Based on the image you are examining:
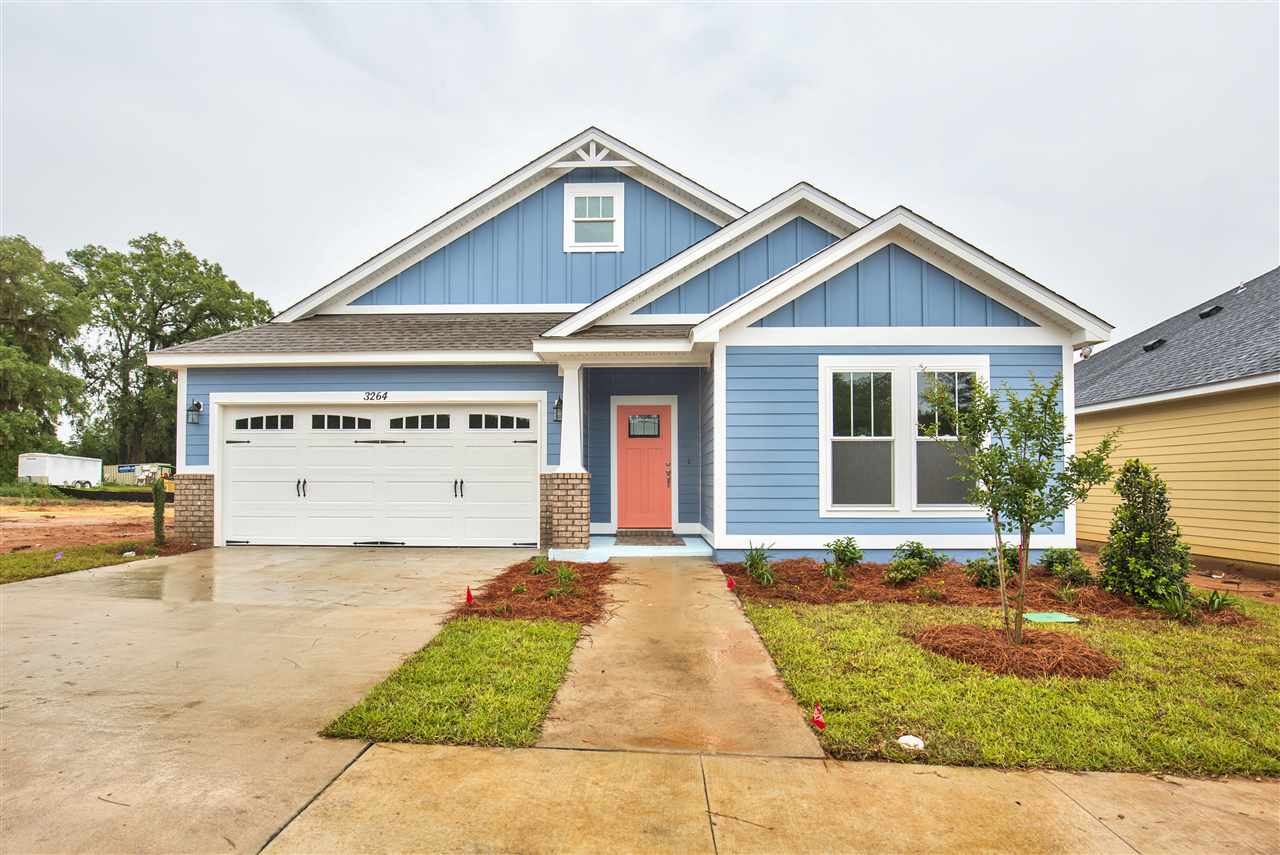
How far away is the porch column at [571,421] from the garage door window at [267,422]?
4.78 metres

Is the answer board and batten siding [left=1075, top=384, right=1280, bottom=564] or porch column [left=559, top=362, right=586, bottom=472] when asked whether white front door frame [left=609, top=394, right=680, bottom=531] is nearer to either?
porch column [left=559, top=362, right=586, bottom=472]

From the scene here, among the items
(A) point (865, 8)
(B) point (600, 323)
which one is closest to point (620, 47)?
(A) point (865, 8)

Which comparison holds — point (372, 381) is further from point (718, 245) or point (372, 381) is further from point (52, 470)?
point (52, 470)

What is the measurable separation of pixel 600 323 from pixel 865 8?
8.59m

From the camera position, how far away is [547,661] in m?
4.74

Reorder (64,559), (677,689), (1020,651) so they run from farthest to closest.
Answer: (64,559) → (1020,651) → (677,689)

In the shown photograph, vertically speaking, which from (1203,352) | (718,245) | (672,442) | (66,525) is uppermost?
(718,245)

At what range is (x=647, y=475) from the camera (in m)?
11.8

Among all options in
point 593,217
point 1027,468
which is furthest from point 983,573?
point 593,217

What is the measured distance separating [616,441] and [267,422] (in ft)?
19.2

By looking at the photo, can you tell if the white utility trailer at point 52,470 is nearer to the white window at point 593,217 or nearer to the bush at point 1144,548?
the white window at point 593,217

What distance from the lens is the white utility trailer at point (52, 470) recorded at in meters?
29.9

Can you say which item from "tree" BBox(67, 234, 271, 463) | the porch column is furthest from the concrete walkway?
"tree" BBox(67, 234, 271, 463)

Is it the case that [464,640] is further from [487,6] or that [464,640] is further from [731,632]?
[487,6]
